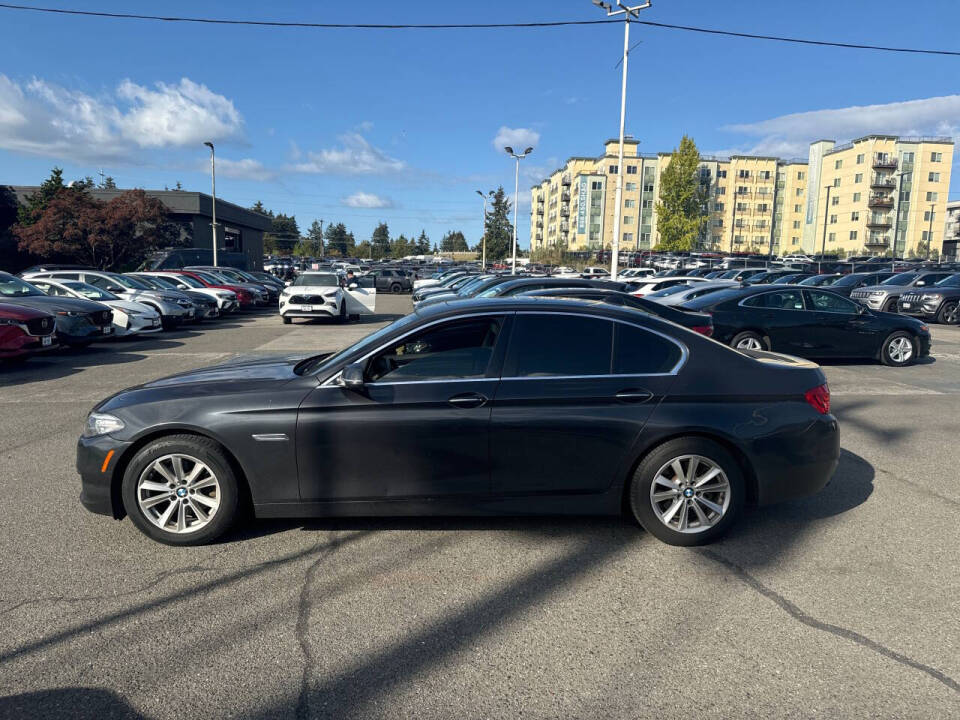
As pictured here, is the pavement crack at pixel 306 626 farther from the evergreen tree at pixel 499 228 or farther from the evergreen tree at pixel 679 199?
the evergreen tree at pixel 499 228

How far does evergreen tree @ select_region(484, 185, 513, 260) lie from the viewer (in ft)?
348

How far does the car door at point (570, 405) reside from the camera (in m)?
4.11

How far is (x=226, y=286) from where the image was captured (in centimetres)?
2561

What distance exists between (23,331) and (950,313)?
23.8 metres

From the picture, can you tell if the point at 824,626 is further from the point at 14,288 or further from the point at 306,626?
the point at 14,288

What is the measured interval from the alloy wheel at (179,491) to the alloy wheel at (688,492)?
2.74m

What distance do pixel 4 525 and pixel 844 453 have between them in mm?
6898

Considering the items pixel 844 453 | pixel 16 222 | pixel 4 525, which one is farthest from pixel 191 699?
pixel 16 222

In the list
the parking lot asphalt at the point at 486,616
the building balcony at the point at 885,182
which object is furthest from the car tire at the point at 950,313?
the building balcony at the point at 885,182

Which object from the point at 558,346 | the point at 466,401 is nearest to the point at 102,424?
the point at 466,401

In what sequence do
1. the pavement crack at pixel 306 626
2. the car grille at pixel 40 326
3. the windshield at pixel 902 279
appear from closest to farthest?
the pavement crack at pixel 306 626
the car grille at pixel 40 326
the windshield at pixel 902 279

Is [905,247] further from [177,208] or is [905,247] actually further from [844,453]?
[844,453]

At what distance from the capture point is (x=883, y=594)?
3.69 metres

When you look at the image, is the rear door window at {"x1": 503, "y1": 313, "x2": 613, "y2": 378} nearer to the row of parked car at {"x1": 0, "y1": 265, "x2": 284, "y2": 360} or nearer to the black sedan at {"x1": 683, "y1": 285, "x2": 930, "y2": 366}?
the black sedan at {"x1": 683, "y1": 285, "x2": 930, "y2": 366}
